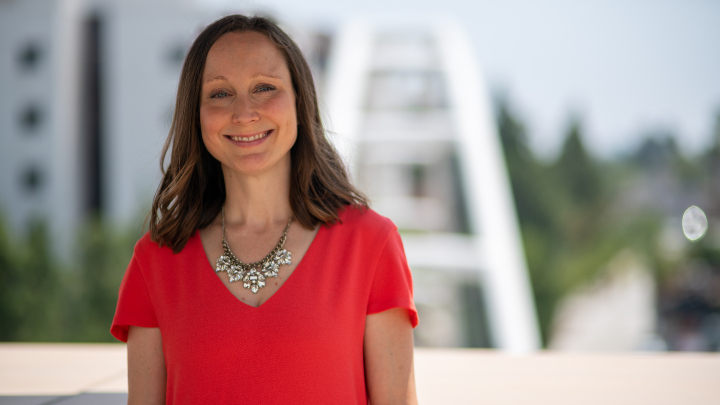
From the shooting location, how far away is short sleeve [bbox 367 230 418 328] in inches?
59.2

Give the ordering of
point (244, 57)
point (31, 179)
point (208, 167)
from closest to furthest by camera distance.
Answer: point (244, 57)
point (208, 167)
point (31, 179)

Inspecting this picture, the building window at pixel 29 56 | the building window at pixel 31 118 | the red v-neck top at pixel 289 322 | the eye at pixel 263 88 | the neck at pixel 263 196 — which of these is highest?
the building window at pixel 29 56

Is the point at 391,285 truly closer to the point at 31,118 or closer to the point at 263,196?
the point at 263,196

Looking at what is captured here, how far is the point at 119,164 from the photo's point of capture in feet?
99.3

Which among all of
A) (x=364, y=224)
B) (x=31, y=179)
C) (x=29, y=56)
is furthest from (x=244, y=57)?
(x=29, y=56)

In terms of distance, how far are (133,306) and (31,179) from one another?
32.0 meters

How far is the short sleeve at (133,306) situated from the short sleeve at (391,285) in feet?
1.74

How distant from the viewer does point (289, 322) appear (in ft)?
4.82

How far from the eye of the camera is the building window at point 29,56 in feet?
99.0

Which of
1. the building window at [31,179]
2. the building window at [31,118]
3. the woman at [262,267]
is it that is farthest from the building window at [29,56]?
the woman at [262,267]

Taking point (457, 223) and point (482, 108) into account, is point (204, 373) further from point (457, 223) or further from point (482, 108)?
point (457, 223)

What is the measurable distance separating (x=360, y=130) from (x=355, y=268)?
1622cm

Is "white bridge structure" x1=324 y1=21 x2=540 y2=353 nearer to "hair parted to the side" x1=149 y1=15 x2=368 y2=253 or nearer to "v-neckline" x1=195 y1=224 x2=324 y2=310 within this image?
"hair parted to the side" x1=149 y1=15 x2=368 y2=253

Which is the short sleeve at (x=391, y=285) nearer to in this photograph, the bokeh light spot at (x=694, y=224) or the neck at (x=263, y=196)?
the neck at (x=263, y=196)
